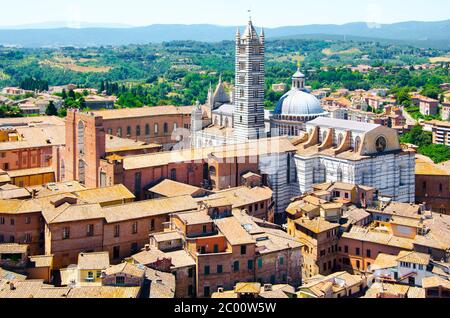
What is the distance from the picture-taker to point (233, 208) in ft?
71.1

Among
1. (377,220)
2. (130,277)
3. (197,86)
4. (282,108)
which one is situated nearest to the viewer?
(130,277)

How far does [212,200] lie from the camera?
20.7 m

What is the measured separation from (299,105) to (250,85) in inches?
99.1

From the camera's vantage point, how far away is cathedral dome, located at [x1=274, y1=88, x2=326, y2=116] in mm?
29931

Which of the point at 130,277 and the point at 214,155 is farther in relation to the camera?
the point at 214,155

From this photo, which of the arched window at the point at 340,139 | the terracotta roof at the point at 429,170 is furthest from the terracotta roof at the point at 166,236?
the terracotta roof at the point at 429,170

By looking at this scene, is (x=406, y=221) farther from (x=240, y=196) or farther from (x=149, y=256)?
(x=149, y=256)

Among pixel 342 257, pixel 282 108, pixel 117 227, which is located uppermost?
pixel 282 108

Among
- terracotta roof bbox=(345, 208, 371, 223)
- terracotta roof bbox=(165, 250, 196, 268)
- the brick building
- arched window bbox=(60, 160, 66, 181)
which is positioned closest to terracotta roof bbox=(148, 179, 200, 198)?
terracotta roof bbox=(165, 250, 196, 268)
